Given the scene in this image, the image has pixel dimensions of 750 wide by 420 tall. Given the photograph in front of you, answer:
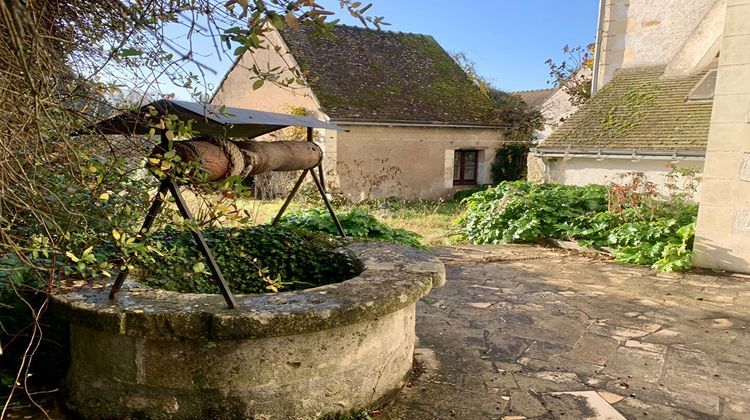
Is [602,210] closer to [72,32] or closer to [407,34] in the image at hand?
[72,32]

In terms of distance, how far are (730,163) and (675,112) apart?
4870mm

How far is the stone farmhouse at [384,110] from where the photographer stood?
13.2 m

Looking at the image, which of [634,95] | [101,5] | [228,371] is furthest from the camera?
[634,95]

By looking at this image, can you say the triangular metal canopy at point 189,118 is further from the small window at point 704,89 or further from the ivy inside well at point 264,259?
the small window at point 704,89

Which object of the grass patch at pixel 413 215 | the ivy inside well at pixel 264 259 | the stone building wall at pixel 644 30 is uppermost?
the stone building wall at pixel 644 30

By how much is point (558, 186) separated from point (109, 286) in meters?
8.32

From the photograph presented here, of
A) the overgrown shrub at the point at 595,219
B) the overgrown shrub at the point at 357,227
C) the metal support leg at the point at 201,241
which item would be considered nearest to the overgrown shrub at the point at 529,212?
the overgrown shrub at the point at 595,219

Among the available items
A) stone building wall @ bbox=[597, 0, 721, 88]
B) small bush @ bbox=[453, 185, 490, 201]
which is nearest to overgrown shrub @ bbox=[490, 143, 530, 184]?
small bush @ bbox=[453, 185, 490, 201]

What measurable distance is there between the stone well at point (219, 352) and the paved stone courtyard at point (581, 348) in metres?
0.47

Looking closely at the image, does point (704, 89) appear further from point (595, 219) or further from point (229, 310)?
point (229, 310)

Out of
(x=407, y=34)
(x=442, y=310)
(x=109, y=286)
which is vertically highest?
(x=407, y=34)

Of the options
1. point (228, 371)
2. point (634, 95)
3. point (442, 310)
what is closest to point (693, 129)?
point (634, 95)

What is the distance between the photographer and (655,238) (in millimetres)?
6430

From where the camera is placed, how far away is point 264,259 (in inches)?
147
